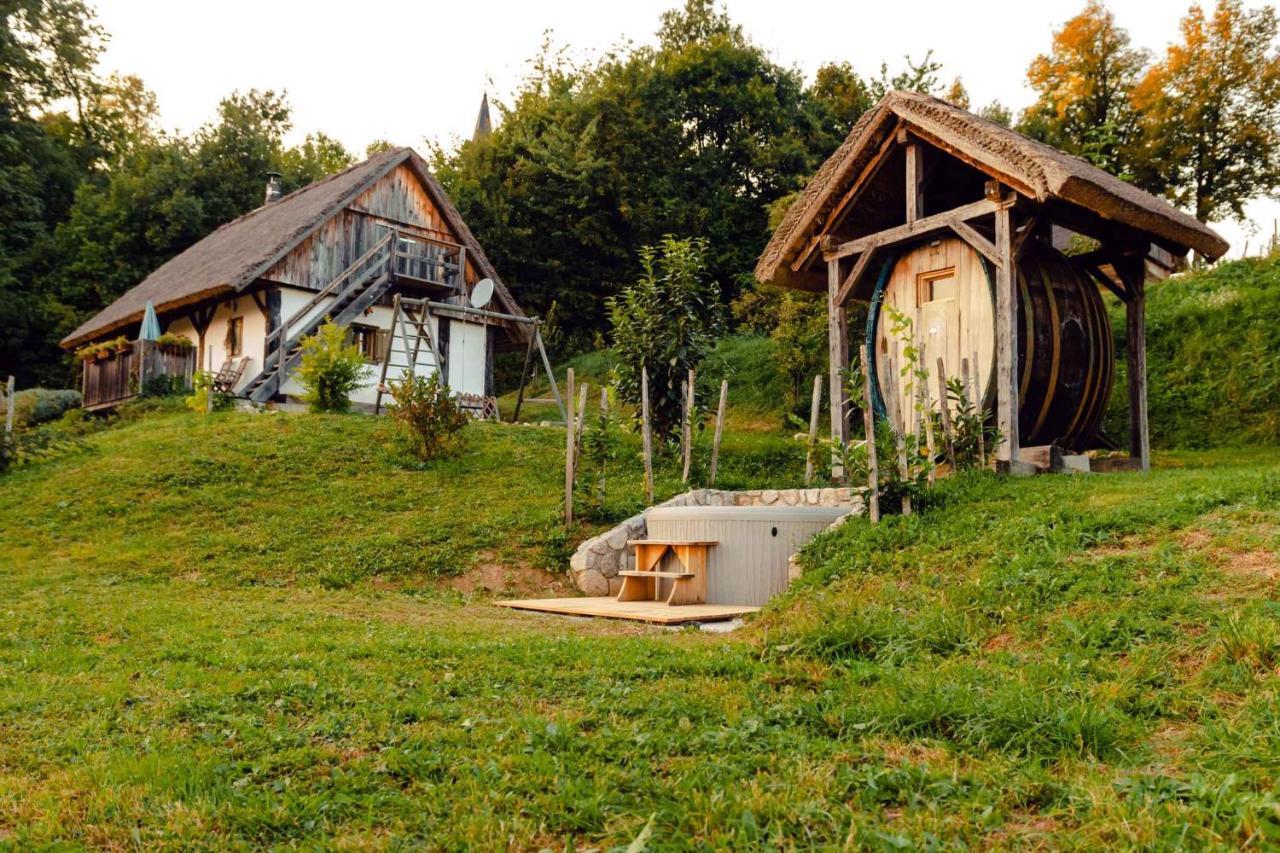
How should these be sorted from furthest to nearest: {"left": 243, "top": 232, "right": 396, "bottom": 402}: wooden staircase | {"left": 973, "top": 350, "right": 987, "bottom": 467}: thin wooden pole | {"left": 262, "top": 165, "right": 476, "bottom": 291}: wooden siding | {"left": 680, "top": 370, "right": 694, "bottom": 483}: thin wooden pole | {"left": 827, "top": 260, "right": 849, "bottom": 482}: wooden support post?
1. {"left": 262, "top": 165, "right": 476, "bottom": 291}: wooden siding
2. {"left": 243, "top": 232, "right": 396, "bottom": 402}: wooden staircase
3. {"left": 680, "top": 370, "right": 694, "bottom": 483}: thin wooden pole
4. {"left": 827, "top": 260, "right": 849, "bottom": 482}: wooden support post
5. {"left": 973, "top": 350, "right": 987, "bottom": 467}: thin wooden pole

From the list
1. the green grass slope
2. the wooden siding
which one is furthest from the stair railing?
the green grass slope

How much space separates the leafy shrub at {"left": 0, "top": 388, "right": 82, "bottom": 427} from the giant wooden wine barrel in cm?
2384

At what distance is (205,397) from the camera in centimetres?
2047

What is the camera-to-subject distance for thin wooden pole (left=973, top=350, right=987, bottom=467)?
924 centimetres

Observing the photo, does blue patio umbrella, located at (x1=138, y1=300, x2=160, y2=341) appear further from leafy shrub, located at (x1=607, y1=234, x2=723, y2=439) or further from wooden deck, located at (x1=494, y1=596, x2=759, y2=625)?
wooden deck, located at (x1=494, y1=596, x2=759, y2=625)

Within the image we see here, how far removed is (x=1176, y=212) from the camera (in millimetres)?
9695

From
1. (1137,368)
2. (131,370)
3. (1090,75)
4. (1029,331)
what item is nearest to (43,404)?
(131,370)

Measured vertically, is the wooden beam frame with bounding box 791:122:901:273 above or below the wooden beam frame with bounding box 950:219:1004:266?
above

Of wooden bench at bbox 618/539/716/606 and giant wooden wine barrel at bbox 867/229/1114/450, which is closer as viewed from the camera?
wooden bench at bbox 618/539/716/606

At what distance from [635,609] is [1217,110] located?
2546 centimetres

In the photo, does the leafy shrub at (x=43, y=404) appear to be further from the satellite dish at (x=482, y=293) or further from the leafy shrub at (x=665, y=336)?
the leafy shrub at (x=665, y=336)

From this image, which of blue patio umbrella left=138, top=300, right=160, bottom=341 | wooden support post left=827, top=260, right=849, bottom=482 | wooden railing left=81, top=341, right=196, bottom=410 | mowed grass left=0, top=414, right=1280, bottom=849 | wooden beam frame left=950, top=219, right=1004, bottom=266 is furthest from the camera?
blue patio umbrella left=138, top=300, right=160, bottom=341

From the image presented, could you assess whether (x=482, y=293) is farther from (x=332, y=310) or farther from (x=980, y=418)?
(x=980, y=418)

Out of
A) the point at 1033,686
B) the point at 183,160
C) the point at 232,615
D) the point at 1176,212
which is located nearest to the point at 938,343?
the point at 1176,212
